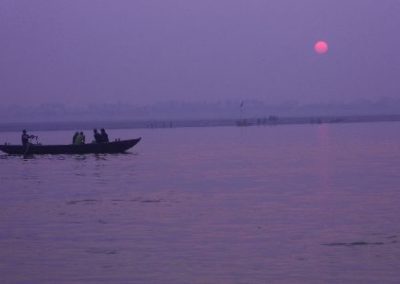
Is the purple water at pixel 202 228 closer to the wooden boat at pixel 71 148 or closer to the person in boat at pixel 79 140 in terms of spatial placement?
the wooden boat at pixel 71 148

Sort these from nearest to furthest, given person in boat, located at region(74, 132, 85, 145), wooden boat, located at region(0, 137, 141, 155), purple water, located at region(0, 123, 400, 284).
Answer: purple water, located at region(0, 123, 400, 284) < wooden boat, located at region(0, 137, 141, 155) < person in boat, located at region(74, 132, 85, 145)

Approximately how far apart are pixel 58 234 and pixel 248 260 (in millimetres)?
4966

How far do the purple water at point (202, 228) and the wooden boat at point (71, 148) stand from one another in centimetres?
1101

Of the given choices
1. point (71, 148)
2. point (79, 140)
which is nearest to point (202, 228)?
point (71, 148)

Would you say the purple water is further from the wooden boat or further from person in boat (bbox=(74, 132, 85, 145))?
person in boat (bbox=(74, 132, 85, 145))

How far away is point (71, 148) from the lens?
152 feet

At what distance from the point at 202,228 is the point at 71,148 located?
95.4 ft

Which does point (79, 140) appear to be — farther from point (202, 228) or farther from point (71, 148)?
point (202, 228)

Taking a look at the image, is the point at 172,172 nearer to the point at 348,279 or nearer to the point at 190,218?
the point at 190,218

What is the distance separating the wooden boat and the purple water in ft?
36.1

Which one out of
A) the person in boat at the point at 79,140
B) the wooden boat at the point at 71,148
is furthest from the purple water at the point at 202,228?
the person in boat at the point at 79,140

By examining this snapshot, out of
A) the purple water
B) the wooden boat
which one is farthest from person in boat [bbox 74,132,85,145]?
the purple water

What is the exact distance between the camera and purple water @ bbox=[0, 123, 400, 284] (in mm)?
13624

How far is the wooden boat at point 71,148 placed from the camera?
150 feet
